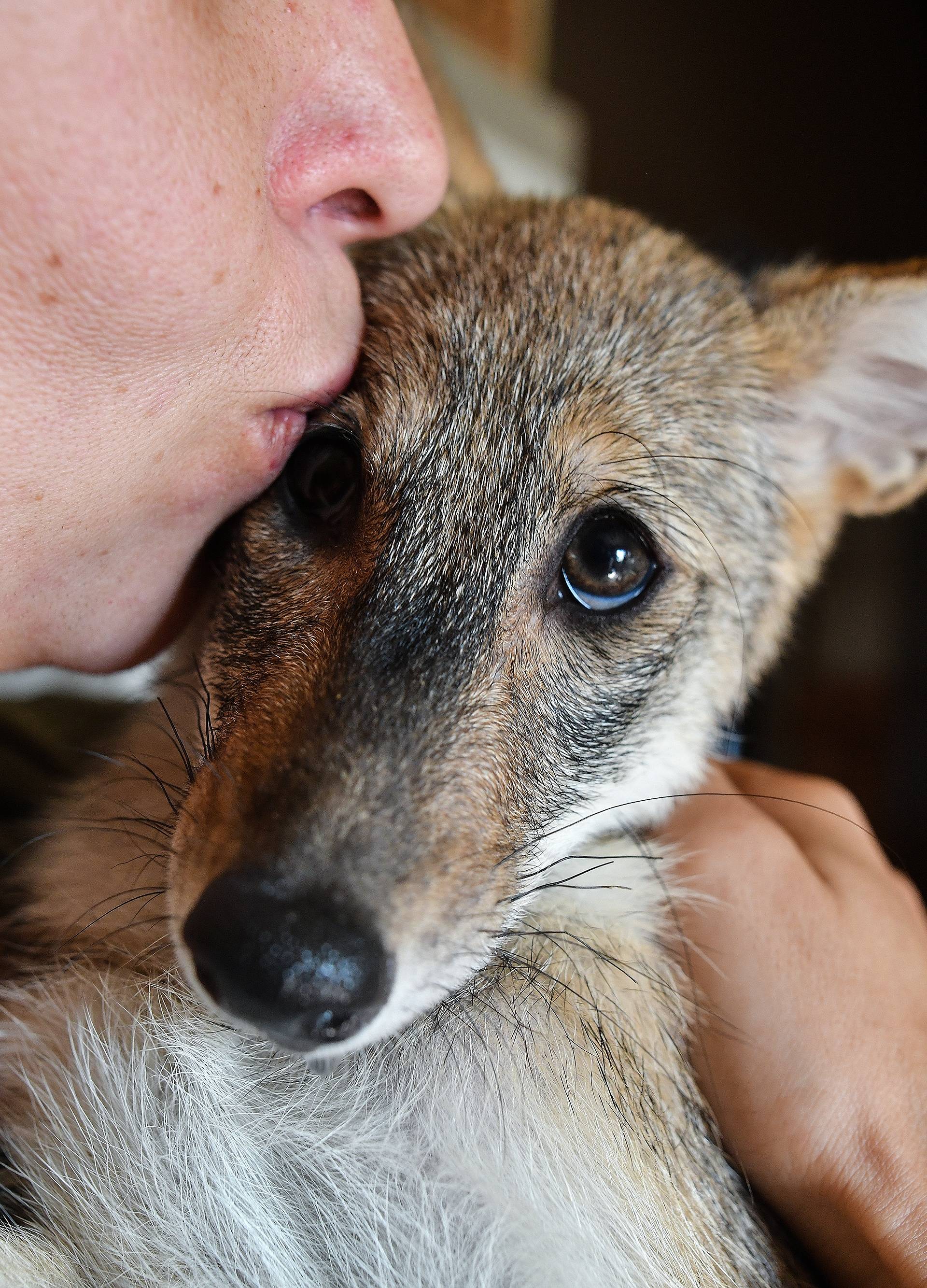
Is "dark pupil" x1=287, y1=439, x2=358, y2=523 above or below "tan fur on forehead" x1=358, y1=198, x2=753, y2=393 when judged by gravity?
below

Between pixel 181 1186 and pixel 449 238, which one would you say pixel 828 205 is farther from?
pixel 181 1186

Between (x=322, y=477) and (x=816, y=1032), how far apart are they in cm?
112

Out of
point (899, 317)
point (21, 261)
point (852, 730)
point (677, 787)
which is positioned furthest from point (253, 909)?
point (852, 730)

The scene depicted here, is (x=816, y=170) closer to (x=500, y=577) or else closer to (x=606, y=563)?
(x=606, y=563)

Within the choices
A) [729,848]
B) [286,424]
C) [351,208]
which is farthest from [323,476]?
[729,848]

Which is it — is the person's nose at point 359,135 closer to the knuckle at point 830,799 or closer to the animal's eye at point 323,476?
the animal's eye at point 323,476

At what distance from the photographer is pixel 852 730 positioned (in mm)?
6602

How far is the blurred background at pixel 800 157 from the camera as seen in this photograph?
548 cm

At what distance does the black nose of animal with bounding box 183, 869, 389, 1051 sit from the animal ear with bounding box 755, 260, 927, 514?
1.32 meters

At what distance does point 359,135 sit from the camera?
1237mm

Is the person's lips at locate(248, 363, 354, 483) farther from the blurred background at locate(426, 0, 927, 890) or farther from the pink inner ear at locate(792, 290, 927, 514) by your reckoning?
the blurred background at locate(426, 0, 927, 890)

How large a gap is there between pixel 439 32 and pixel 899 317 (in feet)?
11.8

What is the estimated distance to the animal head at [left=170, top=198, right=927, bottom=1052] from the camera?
3.51ft

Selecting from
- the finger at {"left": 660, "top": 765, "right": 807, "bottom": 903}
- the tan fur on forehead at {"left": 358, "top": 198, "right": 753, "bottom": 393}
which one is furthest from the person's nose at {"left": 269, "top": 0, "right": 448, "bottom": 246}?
the finger at {"left": 660, "top": 765, "right": 807, "bottom": 903}
